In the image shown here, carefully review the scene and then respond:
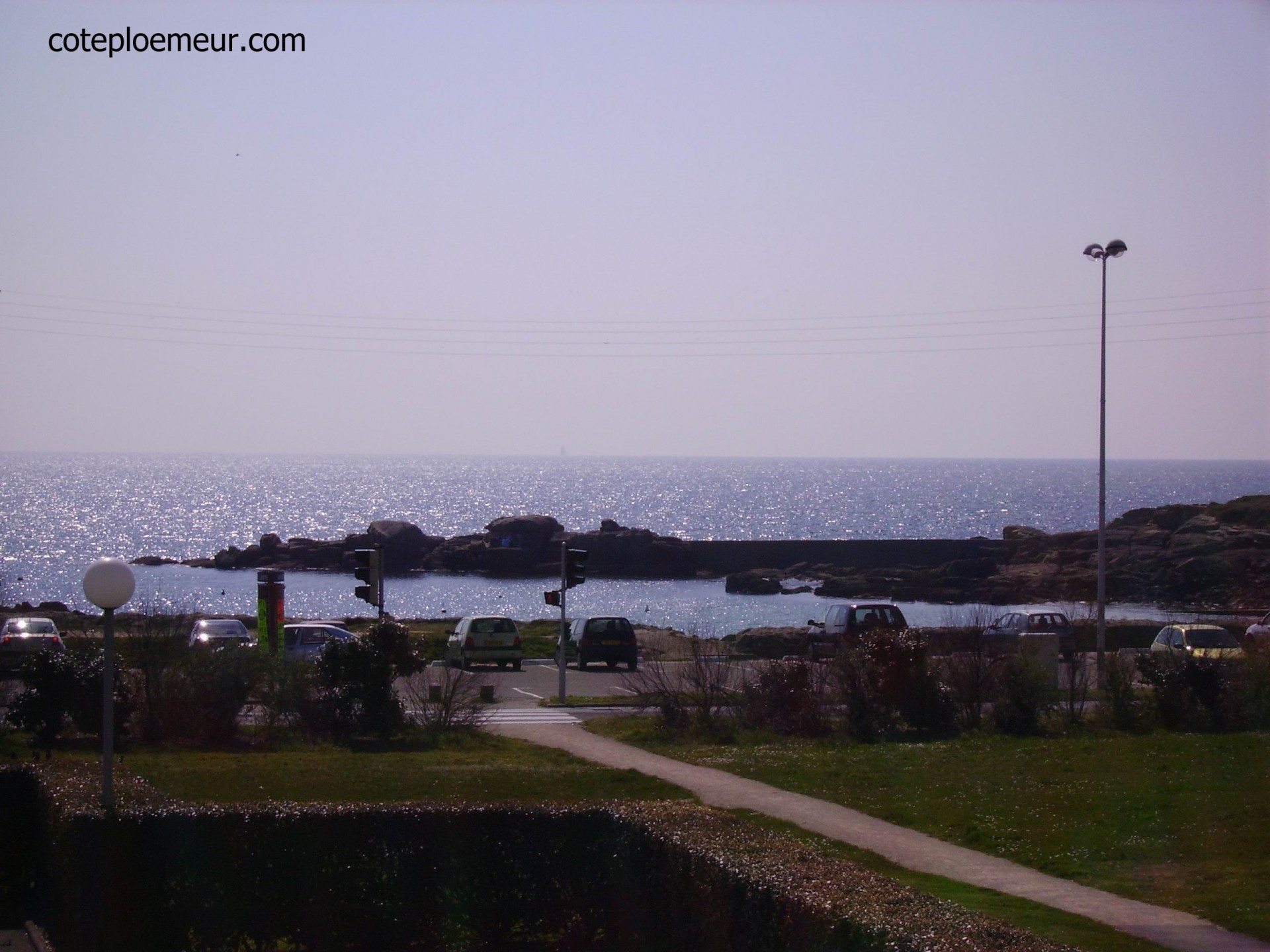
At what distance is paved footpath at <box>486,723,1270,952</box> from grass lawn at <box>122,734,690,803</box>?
673mm

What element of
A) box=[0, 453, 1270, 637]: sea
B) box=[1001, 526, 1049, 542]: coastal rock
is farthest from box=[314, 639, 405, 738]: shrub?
box=[1001, 526, 1049, 542]: coastal rock

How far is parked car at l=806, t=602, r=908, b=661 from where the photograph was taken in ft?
89.9

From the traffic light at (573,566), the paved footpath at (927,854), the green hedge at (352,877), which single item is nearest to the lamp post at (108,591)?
the green hedge at (352,877)

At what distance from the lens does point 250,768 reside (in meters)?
14.9

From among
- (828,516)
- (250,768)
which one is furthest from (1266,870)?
(828,516)

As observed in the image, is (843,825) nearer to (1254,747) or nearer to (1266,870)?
(1266,870)

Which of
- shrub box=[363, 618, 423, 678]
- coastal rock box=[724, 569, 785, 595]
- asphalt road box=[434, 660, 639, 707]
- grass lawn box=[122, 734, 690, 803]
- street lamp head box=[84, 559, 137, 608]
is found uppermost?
street lamp head box=[84, 559, 137, 608]

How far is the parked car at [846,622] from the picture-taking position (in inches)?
1078

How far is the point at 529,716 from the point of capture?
22203 mm

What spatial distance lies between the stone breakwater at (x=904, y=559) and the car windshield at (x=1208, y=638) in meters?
29.4

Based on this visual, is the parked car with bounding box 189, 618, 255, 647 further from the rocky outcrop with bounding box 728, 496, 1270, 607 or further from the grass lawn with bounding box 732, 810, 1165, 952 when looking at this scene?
the rocky outcrop with bounding box 728, 496, 1270, 607

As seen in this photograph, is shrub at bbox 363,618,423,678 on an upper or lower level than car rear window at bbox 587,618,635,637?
upper

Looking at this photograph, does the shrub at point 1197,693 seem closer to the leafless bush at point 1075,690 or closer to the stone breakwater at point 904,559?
the leafless bush at point 1075,690

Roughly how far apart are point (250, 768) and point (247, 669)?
3.98m
